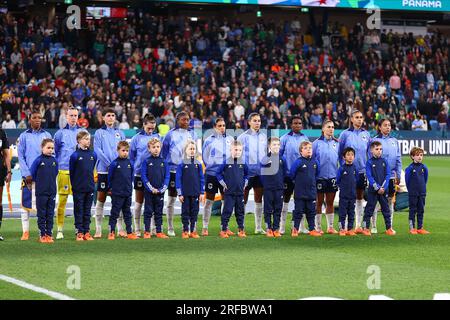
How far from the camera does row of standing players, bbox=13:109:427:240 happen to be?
1405cm

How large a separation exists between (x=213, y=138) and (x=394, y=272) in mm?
4873

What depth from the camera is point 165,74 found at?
116 ft

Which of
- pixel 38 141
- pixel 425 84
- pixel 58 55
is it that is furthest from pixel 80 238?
pixel 425 84

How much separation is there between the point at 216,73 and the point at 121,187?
2270 cm

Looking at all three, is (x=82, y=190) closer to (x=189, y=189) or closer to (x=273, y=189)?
(x=189, y=189)

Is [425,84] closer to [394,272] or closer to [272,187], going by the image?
[272,187]

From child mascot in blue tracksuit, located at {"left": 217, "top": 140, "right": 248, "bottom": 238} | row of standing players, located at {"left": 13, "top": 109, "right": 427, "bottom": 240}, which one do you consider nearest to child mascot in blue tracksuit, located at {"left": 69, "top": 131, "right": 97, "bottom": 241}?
row of standing players, located at {"left": 13, "top": 109, "right": 427, "bottom": 240}

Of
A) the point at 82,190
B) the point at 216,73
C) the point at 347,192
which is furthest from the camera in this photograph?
the point at 216,73

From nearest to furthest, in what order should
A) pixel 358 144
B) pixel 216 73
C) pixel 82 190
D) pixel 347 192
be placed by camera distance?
pixel 82 190, pixel 347 192, pixel 358 144, pixel 216 73

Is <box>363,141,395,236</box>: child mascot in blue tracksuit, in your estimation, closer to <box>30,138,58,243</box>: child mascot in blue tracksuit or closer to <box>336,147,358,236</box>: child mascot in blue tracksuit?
<box>336,147,358,236</box>: child mascot in blue tracksuit

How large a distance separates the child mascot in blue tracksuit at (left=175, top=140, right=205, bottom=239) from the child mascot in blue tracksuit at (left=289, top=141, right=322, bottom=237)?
4.84ft

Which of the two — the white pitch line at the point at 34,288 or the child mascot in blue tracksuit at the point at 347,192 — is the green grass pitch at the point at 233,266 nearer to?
the white pitch line at the point at 34,288

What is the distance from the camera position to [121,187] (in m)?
13.9

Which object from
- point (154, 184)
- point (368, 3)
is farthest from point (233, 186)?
point (368, 3)
